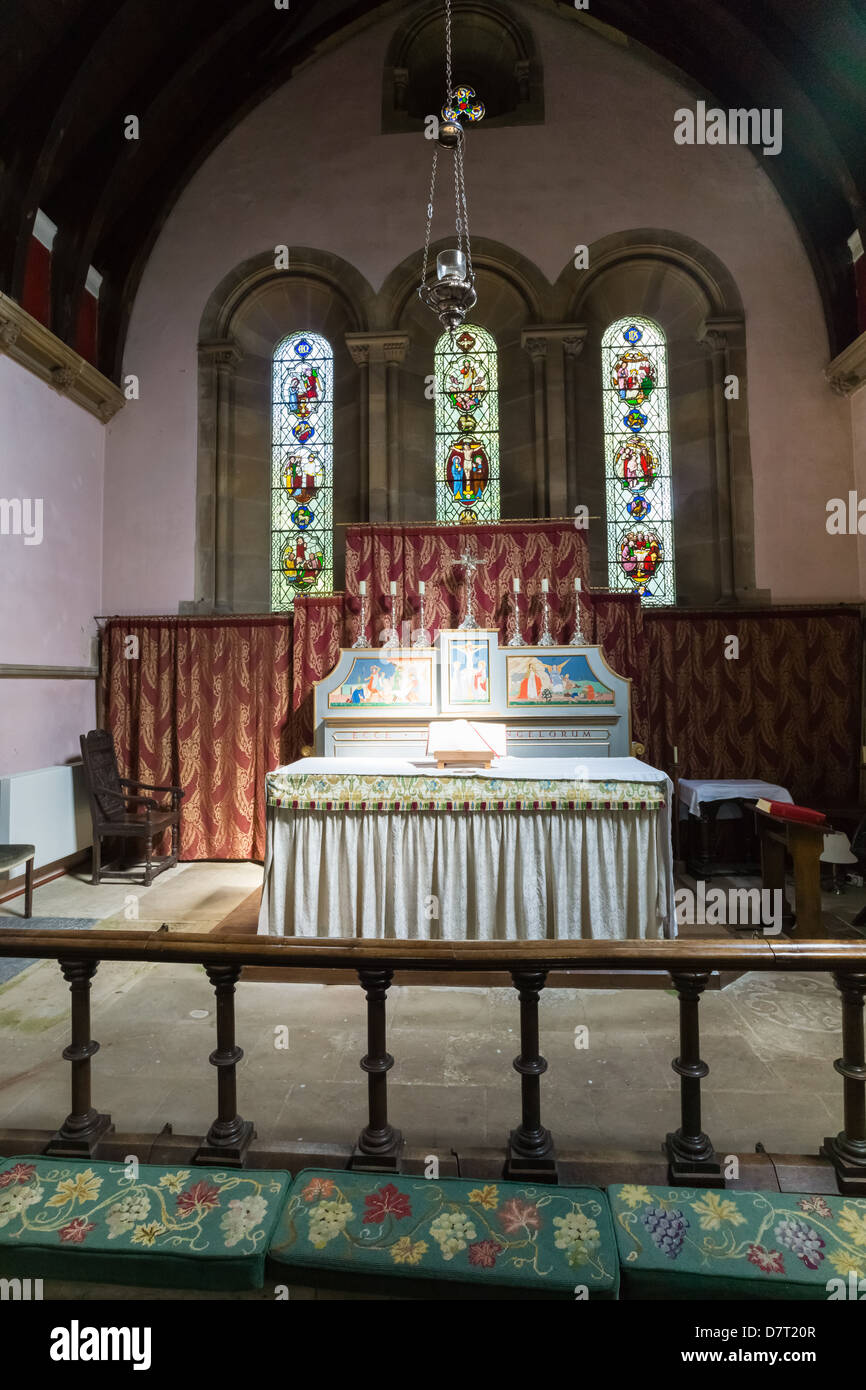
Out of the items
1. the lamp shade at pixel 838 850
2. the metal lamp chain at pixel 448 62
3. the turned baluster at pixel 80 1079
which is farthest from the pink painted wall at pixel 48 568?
the lamp shade at pixel 838 850

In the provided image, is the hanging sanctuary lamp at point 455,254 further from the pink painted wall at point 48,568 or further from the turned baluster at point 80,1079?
the turned baluster at point 80,1079

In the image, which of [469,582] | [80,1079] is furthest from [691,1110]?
[469,582]

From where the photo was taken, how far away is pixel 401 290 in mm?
6633

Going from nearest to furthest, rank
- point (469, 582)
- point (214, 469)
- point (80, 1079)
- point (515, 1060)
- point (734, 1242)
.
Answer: point (734, 1242) < point (515, 1060) < point (80, 1079) < point (469, 582) < point (214, 469)

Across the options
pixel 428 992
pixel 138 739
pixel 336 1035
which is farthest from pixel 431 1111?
pixel 138 739

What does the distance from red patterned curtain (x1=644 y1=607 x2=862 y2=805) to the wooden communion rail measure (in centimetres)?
469

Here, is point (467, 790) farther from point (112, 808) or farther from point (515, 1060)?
point (112, 808)

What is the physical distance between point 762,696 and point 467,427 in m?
3.71

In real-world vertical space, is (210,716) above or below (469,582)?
below

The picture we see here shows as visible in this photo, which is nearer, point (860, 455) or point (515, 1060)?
point (515, 1060)

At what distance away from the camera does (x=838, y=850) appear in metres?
4.64

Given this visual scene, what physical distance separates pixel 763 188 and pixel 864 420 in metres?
2.43

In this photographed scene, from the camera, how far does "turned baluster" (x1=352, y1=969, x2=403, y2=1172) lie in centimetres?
154

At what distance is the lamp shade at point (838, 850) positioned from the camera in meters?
4.58
